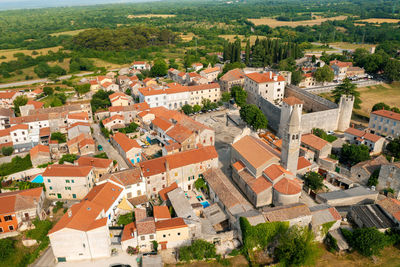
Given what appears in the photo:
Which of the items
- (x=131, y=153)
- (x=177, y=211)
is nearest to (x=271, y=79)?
(x=131, y=153)

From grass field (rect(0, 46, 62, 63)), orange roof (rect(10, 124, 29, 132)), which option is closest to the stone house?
orange roof (rect(10, 124, 29, 132))

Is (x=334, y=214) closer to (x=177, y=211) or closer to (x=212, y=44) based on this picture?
(x=177, y=211)

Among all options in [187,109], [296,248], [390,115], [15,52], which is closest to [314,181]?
[296,248]

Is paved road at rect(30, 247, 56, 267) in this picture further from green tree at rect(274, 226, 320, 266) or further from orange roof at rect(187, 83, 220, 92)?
orange roof at rect(187, 83, 220, 92)

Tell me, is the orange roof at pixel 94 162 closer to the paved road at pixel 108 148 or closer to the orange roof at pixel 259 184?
the paved road at pixel 108 148

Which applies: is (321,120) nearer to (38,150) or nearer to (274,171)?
(274,171)

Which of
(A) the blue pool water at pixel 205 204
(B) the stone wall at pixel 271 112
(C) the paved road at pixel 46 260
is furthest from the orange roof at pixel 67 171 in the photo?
(B) the stone wall at pixel 271 112
